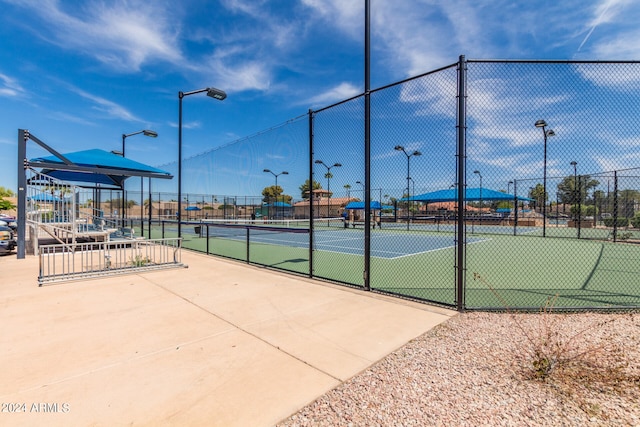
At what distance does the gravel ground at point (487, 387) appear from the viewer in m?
2.07

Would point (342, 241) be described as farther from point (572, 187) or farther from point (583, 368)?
point (583, 368)

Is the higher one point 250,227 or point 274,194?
point 274,194

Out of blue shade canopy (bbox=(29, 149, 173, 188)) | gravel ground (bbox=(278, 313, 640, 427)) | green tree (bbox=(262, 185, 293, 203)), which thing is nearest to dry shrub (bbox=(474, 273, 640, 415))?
gravel ground (bbox=(278, 313, 640, 427))

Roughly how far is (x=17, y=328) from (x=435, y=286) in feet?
20.6

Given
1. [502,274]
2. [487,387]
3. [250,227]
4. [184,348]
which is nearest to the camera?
[487,387]

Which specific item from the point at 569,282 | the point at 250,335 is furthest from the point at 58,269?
the point at 569,282

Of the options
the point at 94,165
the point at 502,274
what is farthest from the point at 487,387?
the point at 94,165

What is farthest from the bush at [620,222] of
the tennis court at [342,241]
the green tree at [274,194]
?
the green tree at [274,194]

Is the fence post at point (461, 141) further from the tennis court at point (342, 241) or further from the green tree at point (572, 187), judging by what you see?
the green tree at point (572, 187)

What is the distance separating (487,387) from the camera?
2.41 m

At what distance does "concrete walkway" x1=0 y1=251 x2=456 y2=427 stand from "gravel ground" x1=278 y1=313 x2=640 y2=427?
23cm

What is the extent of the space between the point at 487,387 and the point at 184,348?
2.84m

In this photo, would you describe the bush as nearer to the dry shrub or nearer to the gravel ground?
the gravel ground

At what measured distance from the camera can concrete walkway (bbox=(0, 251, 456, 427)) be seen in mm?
2188
